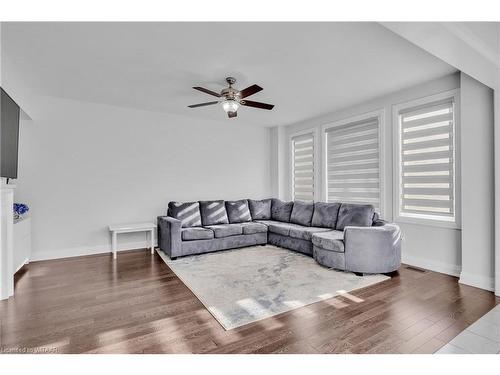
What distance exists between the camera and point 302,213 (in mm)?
5309

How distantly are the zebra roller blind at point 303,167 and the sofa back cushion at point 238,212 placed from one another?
1491 mm

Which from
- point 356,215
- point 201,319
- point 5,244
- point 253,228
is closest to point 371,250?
point 356,215

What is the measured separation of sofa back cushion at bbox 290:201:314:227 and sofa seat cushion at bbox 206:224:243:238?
1170 mm

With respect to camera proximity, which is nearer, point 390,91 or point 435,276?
point 435,276

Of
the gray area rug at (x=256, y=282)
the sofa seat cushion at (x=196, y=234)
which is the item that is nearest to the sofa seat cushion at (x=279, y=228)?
the gray area rug at (x=256, y=282)

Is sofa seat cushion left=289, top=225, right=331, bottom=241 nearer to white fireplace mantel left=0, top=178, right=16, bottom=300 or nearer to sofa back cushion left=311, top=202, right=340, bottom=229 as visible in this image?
sofa back cushion left=311, top=202, right=340, bottom=229

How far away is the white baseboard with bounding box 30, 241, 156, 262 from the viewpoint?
4457mm

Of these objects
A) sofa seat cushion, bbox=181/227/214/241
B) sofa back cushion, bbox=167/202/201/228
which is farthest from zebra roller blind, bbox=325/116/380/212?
sofa back cushion, bbox=167/202/201/228

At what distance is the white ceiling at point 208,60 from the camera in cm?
259
